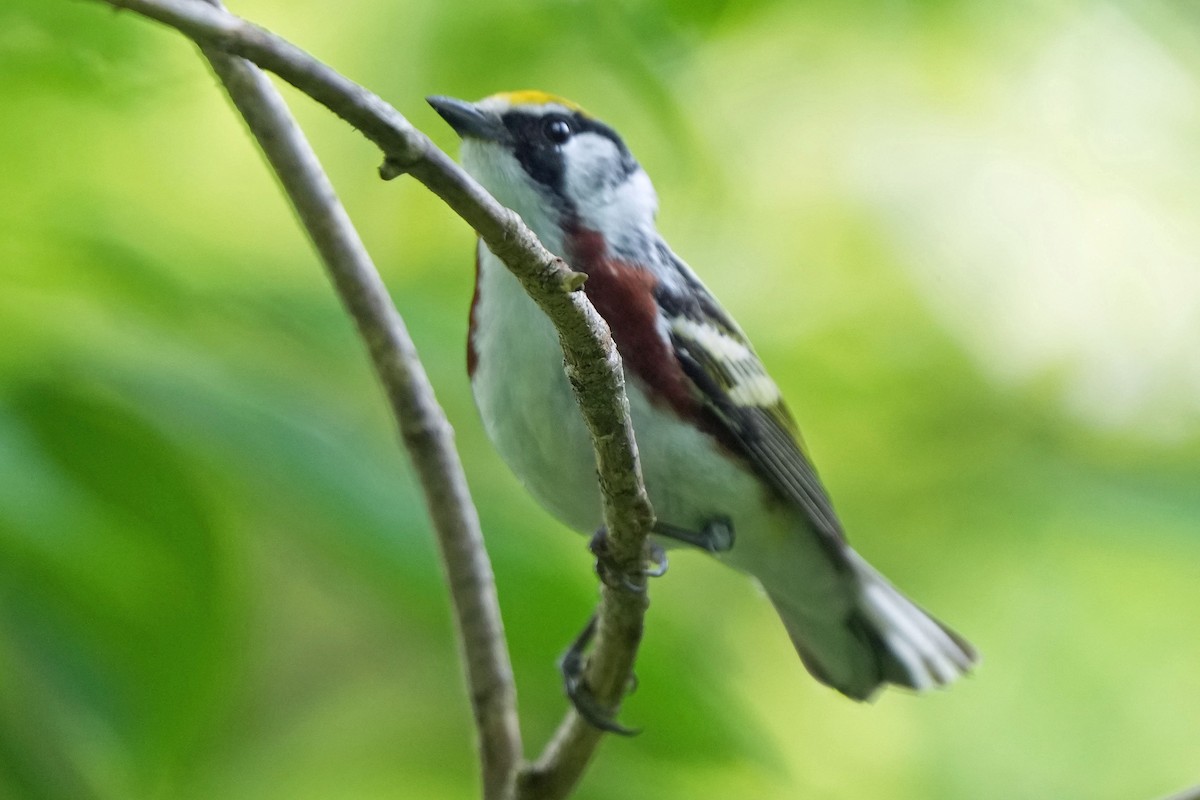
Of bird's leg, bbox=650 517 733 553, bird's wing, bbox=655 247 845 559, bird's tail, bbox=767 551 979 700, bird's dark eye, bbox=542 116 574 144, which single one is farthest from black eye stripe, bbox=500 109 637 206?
bird's tail, bbox=767 551 979 700

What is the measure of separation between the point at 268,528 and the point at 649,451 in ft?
2.08

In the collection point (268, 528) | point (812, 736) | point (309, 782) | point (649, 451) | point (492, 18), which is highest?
point (492, 18)

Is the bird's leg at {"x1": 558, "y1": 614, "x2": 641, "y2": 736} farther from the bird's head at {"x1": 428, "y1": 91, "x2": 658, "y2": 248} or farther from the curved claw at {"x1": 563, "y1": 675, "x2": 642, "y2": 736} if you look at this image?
the bird's head at {"x1": 428, "y1": 91, "x2": 658, "y2": 248}

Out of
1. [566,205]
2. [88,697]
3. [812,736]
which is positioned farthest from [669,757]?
[812,736]

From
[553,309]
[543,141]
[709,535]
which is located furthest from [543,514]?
[553,309]

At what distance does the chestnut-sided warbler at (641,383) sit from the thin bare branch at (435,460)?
109 millimetres

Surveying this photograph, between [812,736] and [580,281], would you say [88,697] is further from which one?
[812,736]

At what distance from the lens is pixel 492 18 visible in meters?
2.02

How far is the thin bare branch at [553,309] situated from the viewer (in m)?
0.95

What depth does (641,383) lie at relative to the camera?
2117 millimetres

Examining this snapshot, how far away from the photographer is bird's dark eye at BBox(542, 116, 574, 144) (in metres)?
2.30

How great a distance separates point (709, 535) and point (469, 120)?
33.1 inches

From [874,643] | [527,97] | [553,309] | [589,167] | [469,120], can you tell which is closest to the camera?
[553,309]

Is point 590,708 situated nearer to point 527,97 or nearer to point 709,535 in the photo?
point 709,535
